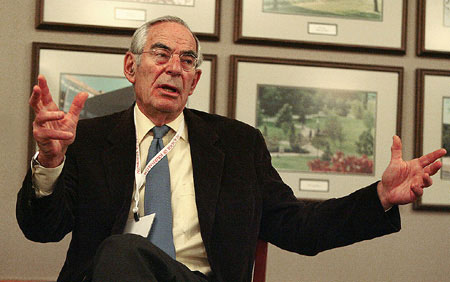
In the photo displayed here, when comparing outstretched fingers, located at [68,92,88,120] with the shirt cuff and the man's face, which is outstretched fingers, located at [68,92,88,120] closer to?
the shirt cuff

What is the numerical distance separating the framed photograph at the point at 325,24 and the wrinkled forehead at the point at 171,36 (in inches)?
43.2

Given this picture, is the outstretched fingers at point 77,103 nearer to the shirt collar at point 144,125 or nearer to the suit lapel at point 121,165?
the suit lapel at point 121,165

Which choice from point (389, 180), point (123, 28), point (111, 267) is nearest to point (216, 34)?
point (123, 28)

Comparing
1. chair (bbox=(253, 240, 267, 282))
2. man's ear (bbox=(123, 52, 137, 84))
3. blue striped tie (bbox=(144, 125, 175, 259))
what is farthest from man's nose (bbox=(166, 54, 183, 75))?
chair (bbox=(253, 240, 267, 282))

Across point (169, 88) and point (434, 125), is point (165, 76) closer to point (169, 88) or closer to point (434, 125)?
point (169, 88)

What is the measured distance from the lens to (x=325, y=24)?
4059mm

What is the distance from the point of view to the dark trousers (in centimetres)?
198

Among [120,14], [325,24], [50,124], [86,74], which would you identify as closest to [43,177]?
[50,124]

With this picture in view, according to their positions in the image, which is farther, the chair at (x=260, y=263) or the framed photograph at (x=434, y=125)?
the framed photograph at (x=434, y=125)

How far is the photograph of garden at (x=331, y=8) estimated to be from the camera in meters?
4.02

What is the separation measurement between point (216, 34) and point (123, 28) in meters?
0.57

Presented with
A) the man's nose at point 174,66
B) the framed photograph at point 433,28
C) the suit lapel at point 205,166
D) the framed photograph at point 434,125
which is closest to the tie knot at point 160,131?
the suit lapel at point 205,166

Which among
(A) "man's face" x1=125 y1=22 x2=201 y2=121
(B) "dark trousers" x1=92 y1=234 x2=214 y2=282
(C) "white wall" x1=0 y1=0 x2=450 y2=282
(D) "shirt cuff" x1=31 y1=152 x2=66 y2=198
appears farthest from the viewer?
(C) "white wall" x1=0 y1=0 x2=450 y2=282

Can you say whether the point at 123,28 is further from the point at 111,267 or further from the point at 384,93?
the point at 111,267
